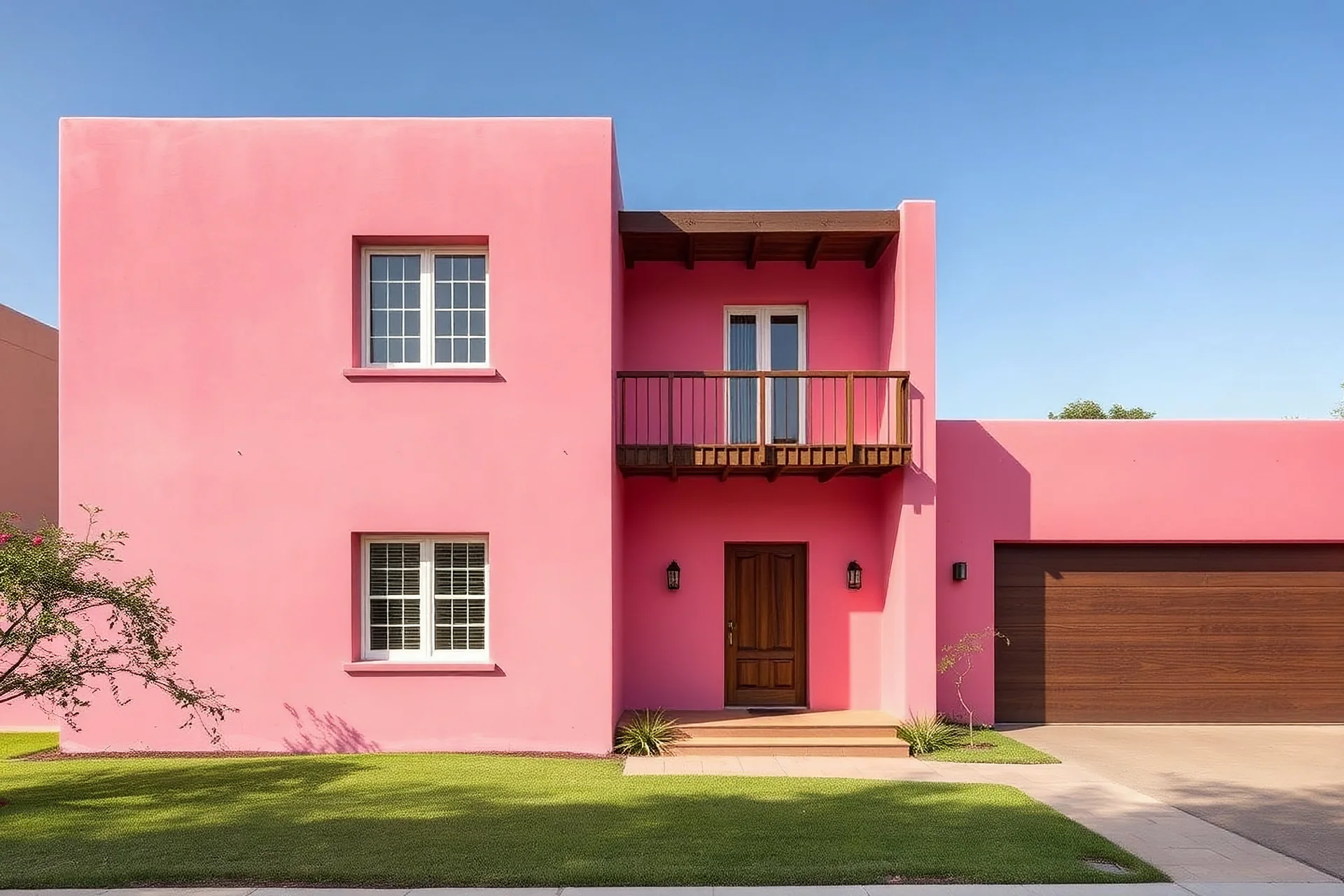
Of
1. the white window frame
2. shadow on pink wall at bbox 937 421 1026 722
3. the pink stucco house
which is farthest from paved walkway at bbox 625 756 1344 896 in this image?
the white window frame

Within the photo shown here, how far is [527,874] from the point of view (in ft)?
17.8

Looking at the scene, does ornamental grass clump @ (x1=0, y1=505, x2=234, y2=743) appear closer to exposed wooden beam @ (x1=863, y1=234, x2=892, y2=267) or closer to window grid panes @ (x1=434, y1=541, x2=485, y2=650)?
window grid panes @ (x1=434, y1=541, x2=485, y2=650)

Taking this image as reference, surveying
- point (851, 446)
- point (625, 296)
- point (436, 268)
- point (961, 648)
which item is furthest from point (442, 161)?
point (961, 648)

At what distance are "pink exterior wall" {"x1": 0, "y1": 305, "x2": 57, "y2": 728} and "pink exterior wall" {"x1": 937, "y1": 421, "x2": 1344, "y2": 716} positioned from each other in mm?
15557

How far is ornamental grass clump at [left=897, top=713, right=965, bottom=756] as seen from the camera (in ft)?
30.0

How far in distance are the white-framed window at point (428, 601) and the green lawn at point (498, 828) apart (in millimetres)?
1286

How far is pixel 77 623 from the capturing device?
8820 millimetres

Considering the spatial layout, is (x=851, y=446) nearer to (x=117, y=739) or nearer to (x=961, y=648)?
(x=961, y=648)

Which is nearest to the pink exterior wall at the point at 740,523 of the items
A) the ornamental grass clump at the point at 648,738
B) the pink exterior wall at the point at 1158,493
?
the pink exterior wall at the point at 1158,493

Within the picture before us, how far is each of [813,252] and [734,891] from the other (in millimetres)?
7859

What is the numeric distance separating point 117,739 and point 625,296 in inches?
317

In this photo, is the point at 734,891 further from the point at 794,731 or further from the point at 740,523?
the point at 740,523

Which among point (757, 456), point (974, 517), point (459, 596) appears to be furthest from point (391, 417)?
point (974, 517)

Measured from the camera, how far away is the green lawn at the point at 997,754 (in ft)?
28.8
